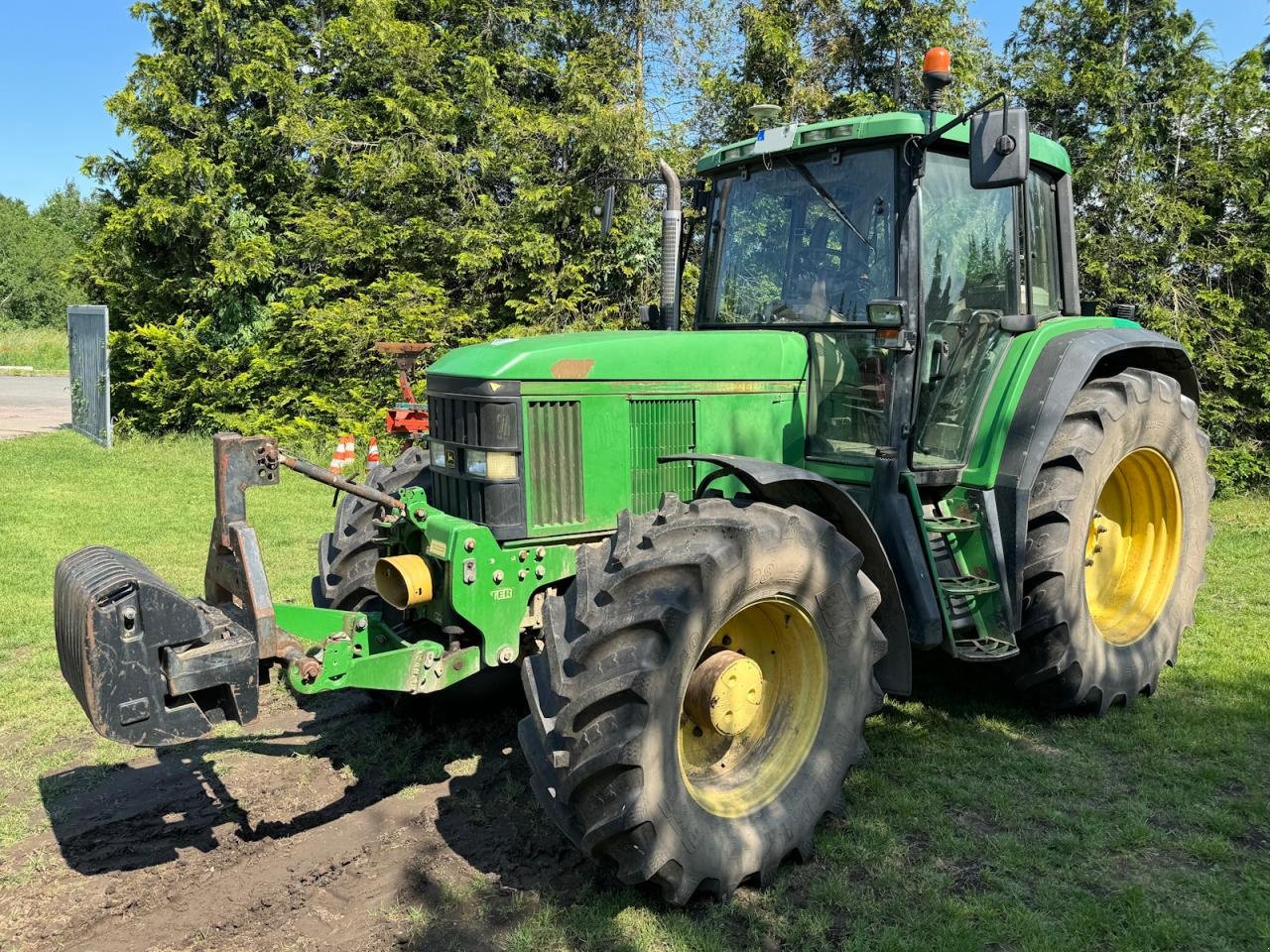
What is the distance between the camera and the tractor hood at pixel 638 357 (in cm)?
354

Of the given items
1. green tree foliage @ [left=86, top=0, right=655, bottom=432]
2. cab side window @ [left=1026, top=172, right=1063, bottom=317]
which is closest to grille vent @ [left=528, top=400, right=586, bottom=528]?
cab side window @ [left=1026, top=172, right=1063, bottom=317]

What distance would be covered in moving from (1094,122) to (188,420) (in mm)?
12836

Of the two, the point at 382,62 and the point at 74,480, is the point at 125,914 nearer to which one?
the point at 74,480

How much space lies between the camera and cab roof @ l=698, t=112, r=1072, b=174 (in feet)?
12.8

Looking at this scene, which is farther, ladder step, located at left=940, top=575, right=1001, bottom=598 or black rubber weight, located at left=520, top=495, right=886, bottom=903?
ladder step, located at left=940, top=575, right=1001, bottom=598

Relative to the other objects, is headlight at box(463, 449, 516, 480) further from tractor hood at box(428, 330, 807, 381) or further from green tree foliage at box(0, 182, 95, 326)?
green tree foliage at box(0, 182, 95, 326)

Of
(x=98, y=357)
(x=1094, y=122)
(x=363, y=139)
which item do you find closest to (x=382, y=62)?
(x=363, y=139)

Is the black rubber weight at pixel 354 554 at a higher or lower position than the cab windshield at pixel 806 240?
lower

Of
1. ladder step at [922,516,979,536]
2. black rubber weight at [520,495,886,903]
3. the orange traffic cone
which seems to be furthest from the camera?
the orange traffic cone

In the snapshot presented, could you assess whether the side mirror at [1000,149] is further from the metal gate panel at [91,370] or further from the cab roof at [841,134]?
the metal gate panel at [91,370]

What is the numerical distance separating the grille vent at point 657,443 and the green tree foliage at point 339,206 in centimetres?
892

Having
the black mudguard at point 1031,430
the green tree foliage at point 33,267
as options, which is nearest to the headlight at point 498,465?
the black mudguard at point 1031,430

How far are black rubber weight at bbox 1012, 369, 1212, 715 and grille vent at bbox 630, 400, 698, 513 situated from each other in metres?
1.69

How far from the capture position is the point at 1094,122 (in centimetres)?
1095
